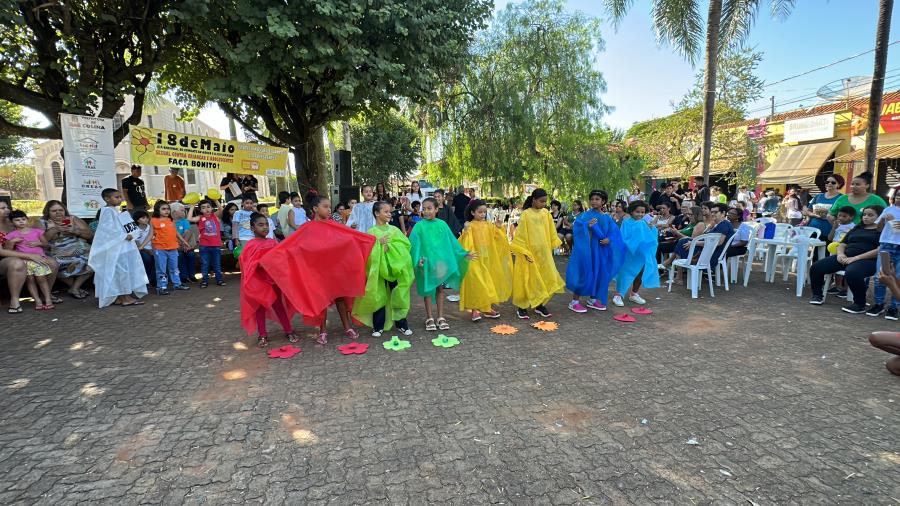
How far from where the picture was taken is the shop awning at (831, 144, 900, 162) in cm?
1802

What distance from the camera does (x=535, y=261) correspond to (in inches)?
232

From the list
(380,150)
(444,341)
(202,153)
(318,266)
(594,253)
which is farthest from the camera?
(380,150)

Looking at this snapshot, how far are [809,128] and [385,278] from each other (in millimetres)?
26962

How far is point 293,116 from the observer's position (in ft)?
40.0

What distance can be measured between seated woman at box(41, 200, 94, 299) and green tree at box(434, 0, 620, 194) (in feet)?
33.2

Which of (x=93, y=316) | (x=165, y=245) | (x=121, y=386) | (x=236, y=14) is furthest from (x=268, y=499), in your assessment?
(x=236, y=14)

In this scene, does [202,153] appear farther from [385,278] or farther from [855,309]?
[855,309]

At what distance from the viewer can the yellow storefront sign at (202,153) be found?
931 cm

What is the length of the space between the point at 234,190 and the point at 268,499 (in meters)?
10.5

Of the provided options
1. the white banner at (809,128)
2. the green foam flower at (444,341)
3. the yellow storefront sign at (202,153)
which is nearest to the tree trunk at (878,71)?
the green foam flower at (444,341)

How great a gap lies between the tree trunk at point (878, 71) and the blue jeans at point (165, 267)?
1540cm

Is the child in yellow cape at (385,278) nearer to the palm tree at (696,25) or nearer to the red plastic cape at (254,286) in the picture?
the red plastic cape at (254,286)

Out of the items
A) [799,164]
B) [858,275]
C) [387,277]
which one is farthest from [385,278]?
[799,164]

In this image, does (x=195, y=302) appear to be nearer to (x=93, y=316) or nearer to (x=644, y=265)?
(x=93, y=316)
